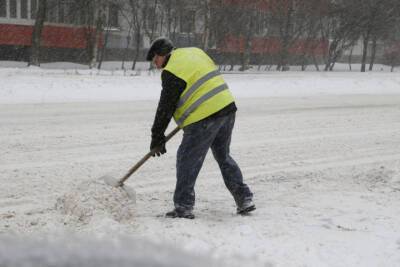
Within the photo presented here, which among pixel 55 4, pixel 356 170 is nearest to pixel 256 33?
pixel 55 4

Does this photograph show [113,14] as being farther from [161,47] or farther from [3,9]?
[161,47]

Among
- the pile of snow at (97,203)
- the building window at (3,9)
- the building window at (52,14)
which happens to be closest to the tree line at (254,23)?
the building window at (52,14)

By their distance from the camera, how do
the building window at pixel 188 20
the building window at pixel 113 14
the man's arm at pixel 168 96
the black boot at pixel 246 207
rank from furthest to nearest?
the building window at pixel 188 20, the building window at pixel 113 14, the black boot at pixel 246 207, the man's arm at pixel 168 96

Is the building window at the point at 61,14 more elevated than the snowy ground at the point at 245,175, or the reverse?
the building window at the point at 61,14

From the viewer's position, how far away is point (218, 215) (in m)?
4.55

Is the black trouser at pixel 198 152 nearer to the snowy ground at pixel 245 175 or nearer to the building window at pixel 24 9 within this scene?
the snowy ground at pixel 245 175

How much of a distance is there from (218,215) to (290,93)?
503 inches

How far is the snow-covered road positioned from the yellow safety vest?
83cm

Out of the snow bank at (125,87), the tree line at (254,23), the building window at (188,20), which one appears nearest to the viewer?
the snow bank at (125,87)

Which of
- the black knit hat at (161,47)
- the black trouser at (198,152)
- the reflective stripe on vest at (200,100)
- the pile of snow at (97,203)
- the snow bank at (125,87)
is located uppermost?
the black knit hat at (161,47)

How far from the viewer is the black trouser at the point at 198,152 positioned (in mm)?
4191

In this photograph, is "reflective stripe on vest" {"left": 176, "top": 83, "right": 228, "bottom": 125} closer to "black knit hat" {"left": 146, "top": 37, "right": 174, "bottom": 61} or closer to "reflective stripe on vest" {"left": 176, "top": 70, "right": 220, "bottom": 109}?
"reflective stripe on vest" {"left": 176, "top": 70, "right": 220, "bottom": 109}

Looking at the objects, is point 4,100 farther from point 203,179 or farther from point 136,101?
point 203,179

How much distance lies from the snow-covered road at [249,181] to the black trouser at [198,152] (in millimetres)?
239
